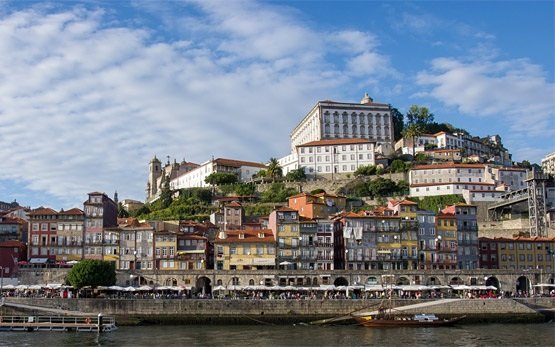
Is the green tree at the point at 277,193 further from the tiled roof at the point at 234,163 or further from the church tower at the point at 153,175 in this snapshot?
the church tower at the point at 153,175

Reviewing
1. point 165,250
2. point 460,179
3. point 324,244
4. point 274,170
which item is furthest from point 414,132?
point 165,250

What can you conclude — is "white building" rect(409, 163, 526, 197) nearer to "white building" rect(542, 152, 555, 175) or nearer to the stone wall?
the stone wall

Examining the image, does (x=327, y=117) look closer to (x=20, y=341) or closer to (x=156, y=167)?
(x=156, y=167)

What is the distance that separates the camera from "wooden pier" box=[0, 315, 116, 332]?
52781 millimetres

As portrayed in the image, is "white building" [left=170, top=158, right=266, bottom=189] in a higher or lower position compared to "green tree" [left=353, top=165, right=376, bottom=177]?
higher

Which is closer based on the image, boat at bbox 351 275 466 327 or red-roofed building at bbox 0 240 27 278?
boat at bbox 351 275 466 327

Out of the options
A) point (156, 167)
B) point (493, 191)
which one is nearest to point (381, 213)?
point (493, 191)

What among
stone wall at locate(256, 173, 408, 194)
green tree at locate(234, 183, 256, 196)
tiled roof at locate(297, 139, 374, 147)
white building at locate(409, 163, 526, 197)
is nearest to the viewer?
white building at locate(409, 163, 526, 197)

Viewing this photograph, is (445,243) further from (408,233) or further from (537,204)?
(537,204)

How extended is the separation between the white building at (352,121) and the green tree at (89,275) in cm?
7019

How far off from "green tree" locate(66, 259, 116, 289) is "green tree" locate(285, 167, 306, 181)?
5494cm

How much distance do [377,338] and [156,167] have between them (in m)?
119

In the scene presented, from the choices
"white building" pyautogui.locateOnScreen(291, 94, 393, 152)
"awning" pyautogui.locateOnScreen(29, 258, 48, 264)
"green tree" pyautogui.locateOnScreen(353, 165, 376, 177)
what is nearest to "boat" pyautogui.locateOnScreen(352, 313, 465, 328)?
"awning" pyautogui.locateOnScreen(29, 258, 48, 264)

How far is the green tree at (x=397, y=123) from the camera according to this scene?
138875 millimetres
